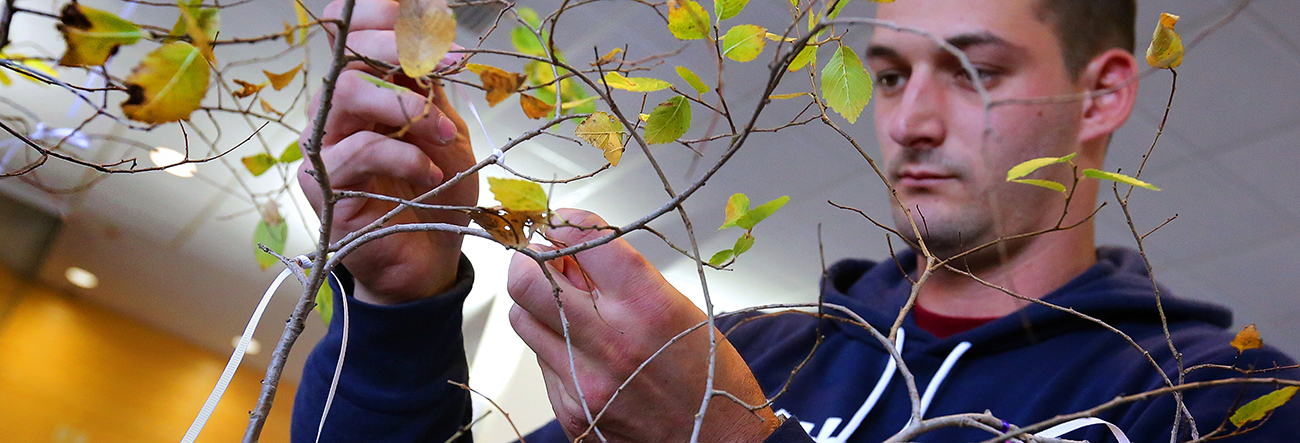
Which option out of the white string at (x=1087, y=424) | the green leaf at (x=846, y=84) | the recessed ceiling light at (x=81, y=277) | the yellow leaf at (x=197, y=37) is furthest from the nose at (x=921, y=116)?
the recessed ceiling light at (x=81, y=277)

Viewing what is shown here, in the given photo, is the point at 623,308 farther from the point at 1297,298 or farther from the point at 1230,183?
the point at 1297,298

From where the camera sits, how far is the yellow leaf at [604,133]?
1.22ft

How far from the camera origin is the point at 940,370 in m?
0.75

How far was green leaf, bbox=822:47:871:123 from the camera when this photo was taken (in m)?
0.36

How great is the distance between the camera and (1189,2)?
1.71 metres

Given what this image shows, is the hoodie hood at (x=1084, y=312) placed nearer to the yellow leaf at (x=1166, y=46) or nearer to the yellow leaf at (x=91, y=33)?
the yellow leaf at (x=1166, y=46)

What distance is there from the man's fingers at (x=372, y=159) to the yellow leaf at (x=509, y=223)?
7.3 inches

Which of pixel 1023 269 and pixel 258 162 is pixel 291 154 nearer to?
pixel 258 162

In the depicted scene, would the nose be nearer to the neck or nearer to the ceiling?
the neck

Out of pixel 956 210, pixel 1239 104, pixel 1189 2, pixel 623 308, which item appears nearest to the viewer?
pixel 623 308

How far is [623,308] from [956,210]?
17.5 inches

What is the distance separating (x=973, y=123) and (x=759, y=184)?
1957mm

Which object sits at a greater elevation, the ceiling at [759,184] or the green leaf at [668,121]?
the ceiling at [759,184]

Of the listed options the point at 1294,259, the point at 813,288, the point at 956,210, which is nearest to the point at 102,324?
the point at 813,288
